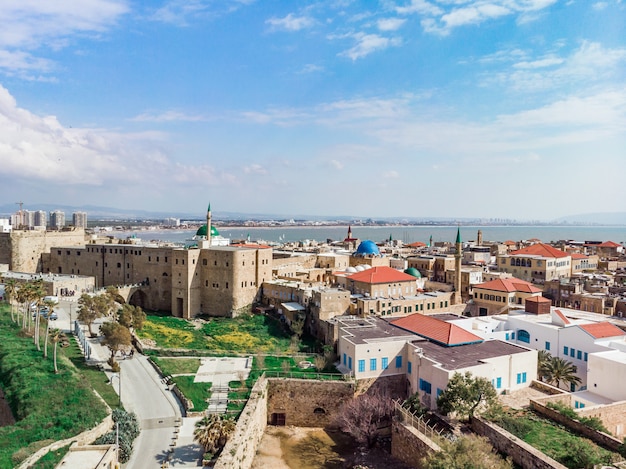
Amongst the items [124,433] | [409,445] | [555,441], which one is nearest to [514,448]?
[555,441]

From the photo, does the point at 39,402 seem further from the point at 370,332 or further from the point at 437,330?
the point at 437,330

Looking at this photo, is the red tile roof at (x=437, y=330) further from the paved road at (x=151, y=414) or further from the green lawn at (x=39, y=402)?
the green lawn at (x=39, y=402)

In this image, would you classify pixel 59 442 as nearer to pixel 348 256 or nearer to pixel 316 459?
pixel 316 459

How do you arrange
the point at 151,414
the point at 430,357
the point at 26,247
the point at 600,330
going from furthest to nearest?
the point at 26,247, the point at 600,330, the point at 430,357, the point at 151,414

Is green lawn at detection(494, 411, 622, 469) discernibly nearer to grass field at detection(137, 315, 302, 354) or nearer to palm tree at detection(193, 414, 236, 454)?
palm tree at detection(193, 414, 236, 454)

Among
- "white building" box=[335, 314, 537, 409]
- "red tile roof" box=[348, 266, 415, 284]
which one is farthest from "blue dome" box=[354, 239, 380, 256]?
"white building" box=[335, 314, 537, 409]

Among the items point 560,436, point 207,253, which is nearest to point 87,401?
point 560,436

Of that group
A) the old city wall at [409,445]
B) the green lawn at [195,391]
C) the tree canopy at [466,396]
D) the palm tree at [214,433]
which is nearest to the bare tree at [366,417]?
the old city wall at [409,445]
